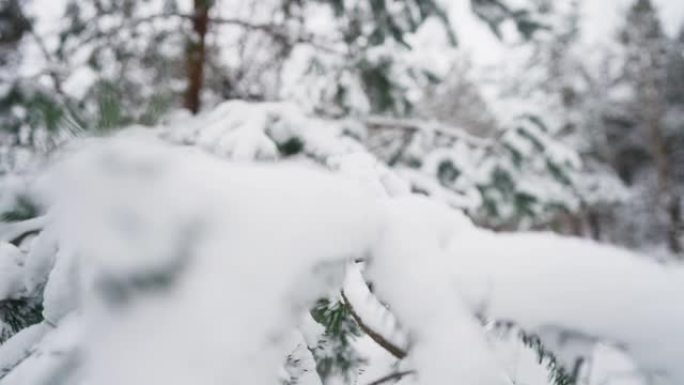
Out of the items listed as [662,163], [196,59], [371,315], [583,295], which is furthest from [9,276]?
[662,163]

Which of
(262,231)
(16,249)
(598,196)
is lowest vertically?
(16,249)

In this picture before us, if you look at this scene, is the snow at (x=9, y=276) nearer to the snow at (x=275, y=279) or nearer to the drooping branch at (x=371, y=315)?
the snow at (x=275, y=279)

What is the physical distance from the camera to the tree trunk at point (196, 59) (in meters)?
3.67

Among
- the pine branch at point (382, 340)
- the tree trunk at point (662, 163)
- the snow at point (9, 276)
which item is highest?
the tree trunk at point (662, 163)

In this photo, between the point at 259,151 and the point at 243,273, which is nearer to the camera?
the point at 243,273

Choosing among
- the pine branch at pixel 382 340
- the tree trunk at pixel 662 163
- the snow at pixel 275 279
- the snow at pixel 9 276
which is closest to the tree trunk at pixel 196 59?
the snow at pixel 9 276

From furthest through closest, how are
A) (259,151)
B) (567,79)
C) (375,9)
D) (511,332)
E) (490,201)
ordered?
(567,79), (490,201), (375,9), (259,151), (511,332)

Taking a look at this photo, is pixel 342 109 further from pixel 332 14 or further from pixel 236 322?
pixel 236 322

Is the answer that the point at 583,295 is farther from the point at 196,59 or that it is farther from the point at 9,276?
the point at 196,59

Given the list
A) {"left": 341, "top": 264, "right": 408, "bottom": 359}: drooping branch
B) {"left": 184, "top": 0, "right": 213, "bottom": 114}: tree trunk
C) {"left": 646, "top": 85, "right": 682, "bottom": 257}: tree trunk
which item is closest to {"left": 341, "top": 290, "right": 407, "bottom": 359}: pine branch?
{"left": 341, "top": 264, "right": 408, "bottom": 359}: drooping branch

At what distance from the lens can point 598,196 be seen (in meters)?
23.2

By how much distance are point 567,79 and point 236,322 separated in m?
29.0

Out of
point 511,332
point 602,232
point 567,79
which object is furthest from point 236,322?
point 602,232

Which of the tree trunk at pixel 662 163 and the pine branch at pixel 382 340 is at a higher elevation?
the tree trunk at pixel 662 163
